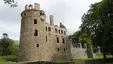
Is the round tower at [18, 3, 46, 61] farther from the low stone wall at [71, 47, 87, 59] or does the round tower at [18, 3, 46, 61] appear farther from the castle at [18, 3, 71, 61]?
the low stone wall at [71, 47, 87, 59]

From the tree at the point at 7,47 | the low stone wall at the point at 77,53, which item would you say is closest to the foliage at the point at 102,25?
the low stone wall at the point at 77,53

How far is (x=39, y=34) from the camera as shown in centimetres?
4138

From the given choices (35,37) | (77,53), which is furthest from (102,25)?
(77,53)

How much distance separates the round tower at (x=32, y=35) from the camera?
1559 inches

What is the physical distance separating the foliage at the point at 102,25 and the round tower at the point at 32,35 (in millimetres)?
11855

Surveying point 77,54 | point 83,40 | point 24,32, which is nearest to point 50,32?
point 24,32

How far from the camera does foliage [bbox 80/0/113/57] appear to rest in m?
30.8

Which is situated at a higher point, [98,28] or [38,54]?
[98,28]

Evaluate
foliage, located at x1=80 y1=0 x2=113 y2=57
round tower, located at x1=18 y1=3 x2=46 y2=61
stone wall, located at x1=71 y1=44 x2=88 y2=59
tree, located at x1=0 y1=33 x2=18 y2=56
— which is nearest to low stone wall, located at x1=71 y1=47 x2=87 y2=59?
stone wall, located at x1=71 y1=44 x2=88 y2=59

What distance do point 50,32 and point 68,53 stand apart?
8929 mm

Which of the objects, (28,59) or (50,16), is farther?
(50,16)

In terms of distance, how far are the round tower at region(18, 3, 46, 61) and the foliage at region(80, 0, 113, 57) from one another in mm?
11855

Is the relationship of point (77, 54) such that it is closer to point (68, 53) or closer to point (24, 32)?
point (68, 53)

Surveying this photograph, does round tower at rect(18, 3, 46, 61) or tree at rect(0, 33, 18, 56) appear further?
tree at rect(0, 33, 18, 56)
